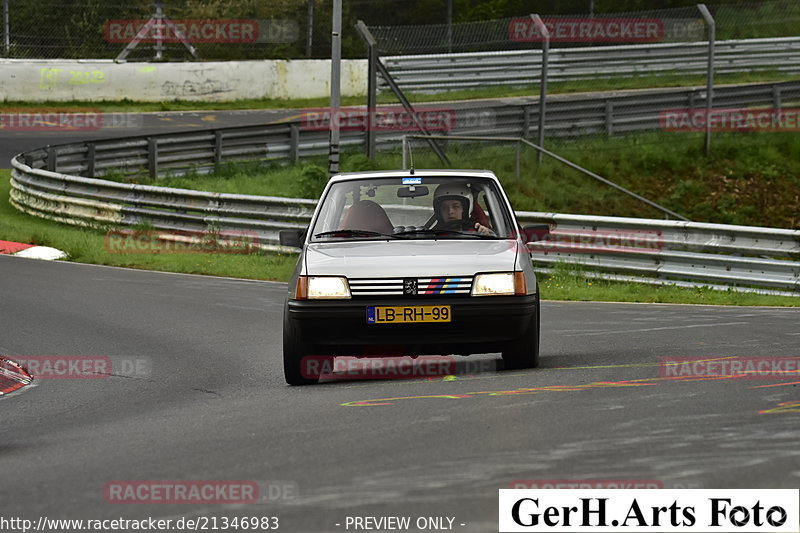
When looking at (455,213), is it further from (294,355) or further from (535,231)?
(294,355)

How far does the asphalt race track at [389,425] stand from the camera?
5695mm

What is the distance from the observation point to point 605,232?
17.3 metres

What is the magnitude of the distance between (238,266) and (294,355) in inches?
412

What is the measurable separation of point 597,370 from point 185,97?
101 ft

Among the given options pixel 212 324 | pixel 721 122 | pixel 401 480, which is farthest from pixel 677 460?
pixel 721 122

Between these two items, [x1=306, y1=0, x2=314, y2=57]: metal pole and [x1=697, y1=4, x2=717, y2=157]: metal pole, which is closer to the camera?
[x1=697, y1=4, x2=717, y2=157]: metal pole

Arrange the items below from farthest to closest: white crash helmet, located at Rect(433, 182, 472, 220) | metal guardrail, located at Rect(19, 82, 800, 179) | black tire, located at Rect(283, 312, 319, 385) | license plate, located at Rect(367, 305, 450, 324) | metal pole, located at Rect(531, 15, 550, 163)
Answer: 1. metal guardrail, located at Rect(19, 82, 800, 179)
2. metal pole, located at Rect(531, 15, 550, 163)
3. white crash helmet, located at Rect(433, 182, 472, 220)
4. black tire, located at Rect(283, 312, 319, 385)
5. license plate, located at Rect(367, 305, 450, 324)

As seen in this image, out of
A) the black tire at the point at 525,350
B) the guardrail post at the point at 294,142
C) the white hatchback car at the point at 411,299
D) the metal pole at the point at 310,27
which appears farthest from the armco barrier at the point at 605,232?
the metal pole at the point at 310,27

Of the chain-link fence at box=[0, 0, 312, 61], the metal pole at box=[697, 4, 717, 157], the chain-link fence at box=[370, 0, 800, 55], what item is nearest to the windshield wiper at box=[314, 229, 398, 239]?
the chain-link fence at box=[370, 0, 800, 55]

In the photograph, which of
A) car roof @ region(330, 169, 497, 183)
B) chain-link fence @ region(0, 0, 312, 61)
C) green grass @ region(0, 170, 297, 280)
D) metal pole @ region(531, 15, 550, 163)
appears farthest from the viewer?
chain-link fence @ region(0, 0, 312, 61)

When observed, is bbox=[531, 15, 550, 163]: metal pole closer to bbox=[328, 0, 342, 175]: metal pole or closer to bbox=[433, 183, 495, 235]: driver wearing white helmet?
bbox=[328, 0, 342, 175]: metal pole

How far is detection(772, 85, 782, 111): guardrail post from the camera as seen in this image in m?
28.4

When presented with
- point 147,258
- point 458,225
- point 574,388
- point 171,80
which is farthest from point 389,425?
point 171,80

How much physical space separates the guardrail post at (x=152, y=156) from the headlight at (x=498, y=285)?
1970cm
